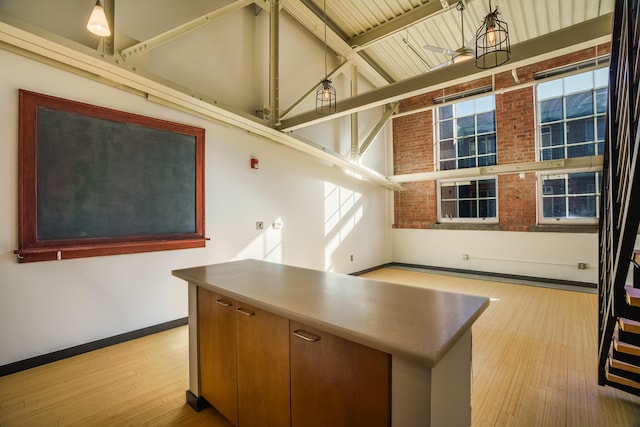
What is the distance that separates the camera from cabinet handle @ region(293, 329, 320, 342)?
3.77ft

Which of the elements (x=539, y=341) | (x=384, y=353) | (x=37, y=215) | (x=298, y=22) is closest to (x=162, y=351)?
(x=37, y=215)

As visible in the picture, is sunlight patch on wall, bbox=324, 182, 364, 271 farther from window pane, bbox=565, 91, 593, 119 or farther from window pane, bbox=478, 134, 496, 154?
window pane, bbox=565, 91, 593, 119

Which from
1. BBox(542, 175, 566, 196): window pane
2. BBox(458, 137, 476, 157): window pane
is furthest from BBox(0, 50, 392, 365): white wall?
BBox(542, 175, 566, 196): window pane

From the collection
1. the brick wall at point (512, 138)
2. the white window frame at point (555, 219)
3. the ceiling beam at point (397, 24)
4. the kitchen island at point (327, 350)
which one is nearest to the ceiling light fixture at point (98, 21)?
the kitchen island at point (327, 350)

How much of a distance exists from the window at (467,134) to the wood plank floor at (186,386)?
364cm

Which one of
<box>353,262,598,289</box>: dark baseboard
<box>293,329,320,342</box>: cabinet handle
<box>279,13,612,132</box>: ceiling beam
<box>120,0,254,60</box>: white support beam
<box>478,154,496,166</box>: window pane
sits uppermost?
<box>120,0,254,60</box>: white support beam

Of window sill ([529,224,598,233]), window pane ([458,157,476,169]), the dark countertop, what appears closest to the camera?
the dark countertop

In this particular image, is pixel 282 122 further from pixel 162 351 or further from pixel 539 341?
pixel 539 341

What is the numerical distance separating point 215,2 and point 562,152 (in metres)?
5.91

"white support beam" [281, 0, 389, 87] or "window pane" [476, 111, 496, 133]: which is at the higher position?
"white support beam" [281, 0, 389, 87]

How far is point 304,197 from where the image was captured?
182 inches

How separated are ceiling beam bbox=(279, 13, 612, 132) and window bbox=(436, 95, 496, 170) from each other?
334 centimetres

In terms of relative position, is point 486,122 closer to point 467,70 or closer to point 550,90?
point 550,90

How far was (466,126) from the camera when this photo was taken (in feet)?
19.8
